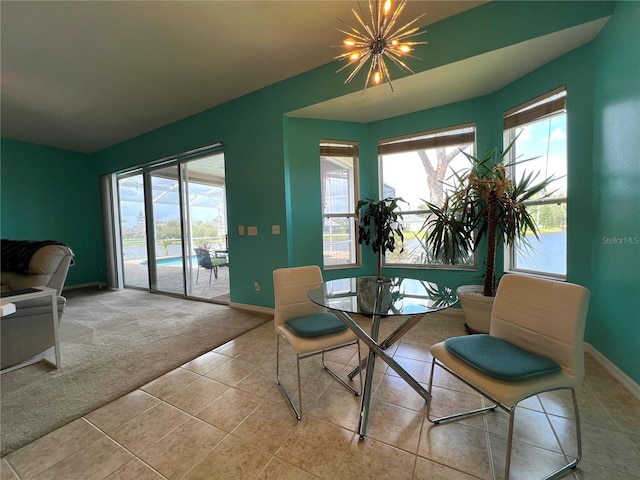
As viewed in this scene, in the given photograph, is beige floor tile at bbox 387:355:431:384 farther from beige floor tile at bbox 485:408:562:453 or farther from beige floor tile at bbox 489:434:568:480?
beige floor tile at bbox 489:434:568:480

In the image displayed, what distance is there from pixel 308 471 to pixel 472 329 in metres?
2.15

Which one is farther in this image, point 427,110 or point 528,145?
point 427,110

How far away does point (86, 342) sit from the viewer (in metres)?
2.68

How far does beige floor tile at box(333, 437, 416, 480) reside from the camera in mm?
1183

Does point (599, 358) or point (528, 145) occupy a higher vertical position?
point (528, 145)

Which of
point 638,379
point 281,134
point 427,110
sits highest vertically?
point 427,110

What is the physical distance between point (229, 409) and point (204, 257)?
130 inches

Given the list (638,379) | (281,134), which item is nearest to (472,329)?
(638,379)

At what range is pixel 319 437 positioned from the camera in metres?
1.41

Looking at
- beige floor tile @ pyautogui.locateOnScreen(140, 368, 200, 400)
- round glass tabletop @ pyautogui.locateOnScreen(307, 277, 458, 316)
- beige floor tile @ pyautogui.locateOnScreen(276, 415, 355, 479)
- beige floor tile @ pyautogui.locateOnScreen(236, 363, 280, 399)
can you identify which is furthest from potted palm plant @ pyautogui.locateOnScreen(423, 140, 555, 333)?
beige floor tile @ pyautogui.locateOnScreen(140, 368, 200, 400)

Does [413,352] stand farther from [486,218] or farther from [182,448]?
[182,448]

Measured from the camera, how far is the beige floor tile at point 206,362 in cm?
214

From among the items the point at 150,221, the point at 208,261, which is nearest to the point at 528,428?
A: the point at 208,261

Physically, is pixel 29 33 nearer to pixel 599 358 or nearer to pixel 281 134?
pixel 281 134
